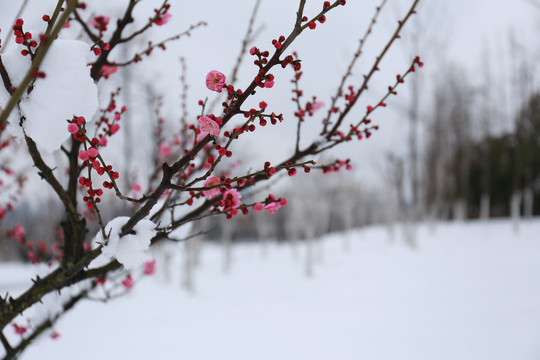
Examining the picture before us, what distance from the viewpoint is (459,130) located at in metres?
21.4

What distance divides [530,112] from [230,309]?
1938 centimetres

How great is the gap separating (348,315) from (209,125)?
23.0 ft

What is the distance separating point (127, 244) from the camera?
45.4 inches

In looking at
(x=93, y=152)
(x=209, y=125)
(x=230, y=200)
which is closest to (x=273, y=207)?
(x=230, y=200)

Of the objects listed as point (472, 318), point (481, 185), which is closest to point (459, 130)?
point (481, 185)

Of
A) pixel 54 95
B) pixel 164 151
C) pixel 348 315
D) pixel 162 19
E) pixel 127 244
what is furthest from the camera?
pixel 348 315

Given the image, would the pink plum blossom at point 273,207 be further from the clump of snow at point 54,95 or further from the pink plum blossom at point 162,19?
the pink plum blossom at point 162,19

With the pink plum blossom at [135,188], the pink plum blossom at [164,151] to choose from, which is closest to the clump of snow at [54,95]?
the pink plum blossom at [164,151]

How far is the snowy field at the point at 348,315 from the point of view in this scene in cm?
508

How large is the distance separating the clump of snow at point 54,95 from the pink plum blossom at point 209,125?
1.22ft

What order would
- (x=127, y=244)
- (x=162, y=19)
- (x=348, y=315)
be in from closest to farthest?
(x=127, y=244), (x=162, y=19), (x=348, y=315)

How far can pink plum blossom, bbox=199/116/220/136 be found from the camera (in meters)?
0.88

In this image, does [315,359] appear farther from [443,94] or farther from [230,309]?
[443,94]

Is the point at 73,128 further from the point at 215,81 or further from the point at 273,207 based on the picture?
the point at 273,207
